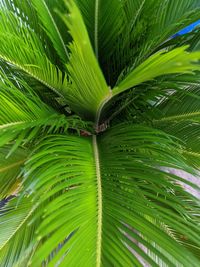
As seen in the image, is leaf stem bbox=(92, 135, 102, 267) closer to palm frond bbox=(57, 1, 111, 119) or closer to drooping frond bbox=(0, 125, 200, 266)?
drooping frond bbox=(0, 125, 200, 266)

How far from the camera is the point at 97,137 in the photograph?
78cm

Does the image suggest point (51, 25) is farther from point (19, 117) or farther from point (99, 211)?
point (99, 211)

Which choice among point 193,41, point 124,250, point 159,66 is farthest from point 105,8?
point 124,250

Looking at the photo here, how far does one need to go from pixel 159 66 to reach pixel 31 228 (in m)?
0.50

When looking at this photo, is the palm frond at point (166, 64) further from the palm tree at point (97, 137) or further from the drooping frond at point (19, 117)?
the drooping frond at point (19, 117)

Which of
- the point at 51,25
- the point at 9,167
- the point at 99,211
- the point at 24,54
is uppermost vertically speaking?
the point at 51,25

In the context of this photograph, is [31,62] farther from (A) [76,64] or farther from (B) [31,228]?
(B) [31,228]

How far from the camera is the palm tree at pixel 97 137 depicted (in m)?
0.45

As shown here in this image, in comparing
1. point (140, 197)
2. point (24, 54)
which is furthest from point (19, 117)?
point (140, 197)

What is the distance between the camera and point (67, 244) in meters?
0.43

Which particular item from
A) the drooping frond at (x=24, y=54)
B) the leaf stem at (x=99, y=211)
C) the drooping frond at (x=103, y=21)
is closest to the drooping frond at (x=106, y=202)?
the leaf stem at (x=99, y=211)

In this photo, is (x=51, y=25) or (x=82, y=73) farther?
(x=51, y=25)

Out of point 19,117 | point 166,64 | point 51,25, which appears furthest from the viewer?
point 51,25

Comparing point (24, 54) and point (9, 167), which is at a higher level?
point (24, 54)
